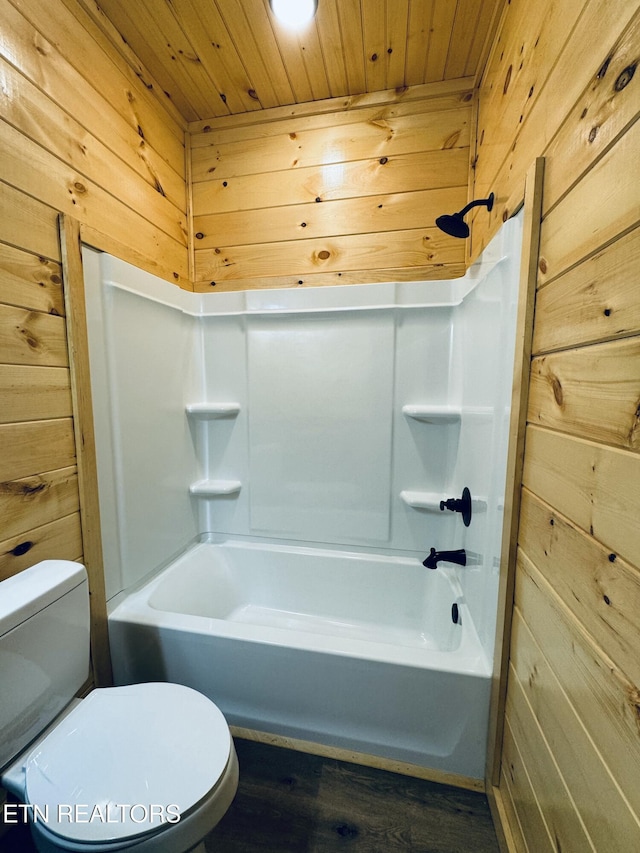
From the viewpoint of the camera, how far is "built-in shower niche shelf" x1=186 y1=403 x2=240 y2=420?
1.82 metres

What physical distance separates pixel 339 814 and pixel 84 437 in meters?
1.47

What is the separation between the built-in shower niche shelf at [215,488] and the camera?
6.13ft

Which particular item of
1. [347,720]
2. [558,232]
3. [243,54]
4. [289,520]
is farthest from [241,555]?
[243,54]

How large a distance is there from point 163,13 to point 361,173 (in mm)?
899

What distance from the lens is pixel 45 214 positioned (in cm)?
108

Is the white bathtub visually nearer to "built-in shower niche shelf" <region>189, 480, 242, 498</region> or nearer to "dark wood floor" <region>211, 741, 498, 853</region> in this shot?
"dark wood floor" <region>211, 741, 498, 853</region>

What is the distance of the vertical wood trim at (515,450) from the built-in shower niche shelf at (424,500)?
68cm

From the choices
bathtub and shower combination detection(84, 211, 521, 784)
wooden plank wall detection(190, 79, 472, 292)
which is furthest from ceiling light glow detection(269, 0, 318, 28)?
bathtub and shower combination detection(84, 211, 521, 784)

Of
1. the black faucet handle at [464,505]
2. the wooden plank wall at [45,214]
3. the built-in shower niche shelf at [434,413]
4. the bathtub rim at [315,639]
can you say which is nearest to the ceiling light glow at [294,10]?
the wooden plank wall at [45,214]

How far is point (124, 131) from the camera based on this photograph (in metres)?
1.38

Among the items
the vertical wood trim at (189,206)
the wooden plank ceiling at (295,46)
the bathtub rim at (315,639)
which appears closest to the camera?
the bathtub rim at (315,639)

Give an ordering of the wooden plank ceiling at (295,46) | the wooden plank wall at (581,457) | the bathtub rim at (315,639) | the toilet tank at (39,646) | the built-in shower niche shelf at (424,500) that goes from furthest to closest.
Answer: the built-in shower niche shelf at (424,500) → the wooden plank ceiling at (295,46) → the bathtub rim at (315,639) → the toilet tank at (39,646) → the wooden plank wall at (581,457)

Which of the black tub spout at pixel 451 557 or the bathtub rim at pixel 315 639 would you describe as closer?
the bathtub rim at pixel 315 639

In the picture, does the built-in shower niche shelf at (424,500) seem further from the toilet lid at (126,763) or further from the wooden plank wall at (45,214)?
the wooden plank wall at (45,214)
